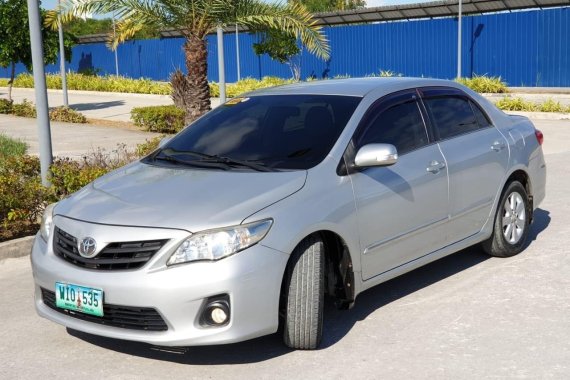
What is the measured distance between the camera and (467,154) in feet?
20.7

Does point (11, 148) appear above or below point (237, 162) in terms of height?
below

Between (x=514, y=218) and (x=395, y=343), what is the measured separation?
239cm

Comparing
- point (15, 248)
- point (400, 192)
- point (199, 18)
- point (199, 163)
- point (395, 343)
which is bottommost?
point (395, 343)

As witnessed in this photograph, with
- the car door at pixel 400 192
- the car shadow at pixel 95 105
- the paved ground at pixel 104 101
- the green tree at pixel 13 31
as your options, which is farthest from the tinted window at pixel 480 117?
the car shadow at pixel 95 105

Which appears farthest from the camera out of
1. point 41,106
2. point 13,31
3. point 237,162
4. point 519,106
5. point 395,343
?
point 13,31

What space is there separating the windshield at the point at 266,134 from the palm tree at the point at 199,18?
8.61 meters

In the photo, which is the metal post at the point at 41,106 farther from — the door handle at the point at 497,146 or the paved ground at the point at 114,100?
the paved ground at the point at 114,100

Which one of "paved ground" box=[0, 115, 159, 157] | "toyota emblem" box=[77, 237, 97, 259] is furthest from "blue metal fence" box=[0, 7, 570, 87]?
"toyota emblem" box=[77, 237, 97, 259]

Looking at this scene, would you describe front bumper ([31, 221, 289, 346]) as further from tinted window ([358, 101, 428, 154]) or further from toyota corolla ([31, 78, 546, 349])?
tinted window ([358, 101, 428, 154])

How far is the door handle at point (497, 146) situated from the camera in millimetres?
6629

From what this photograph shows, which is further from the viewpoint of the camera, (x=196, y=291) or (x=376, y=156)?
(x=376, y=156)

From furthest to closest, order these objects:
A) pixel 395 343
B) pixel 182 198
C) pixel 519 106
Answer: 1. pixel 519 106
2. pixel 395 343
3. pixel 182 198

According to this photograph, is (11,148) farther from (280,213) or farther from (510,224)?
(280,213)

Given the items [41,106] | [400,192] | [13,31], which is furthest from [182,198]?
[13,31]
